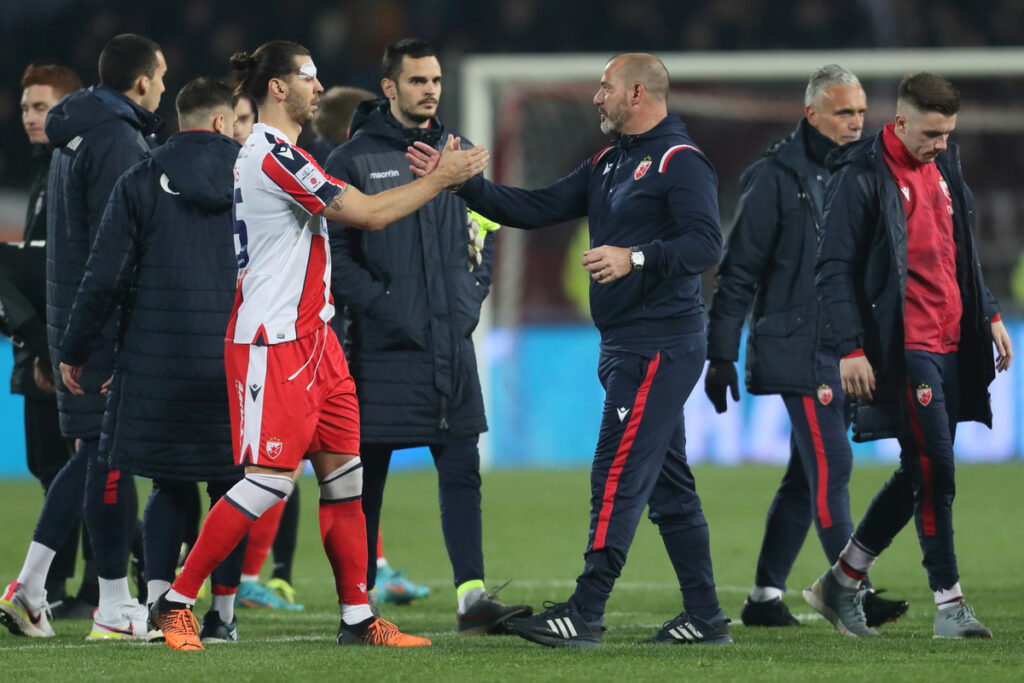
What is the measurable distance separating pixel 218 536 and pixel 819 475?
2.41 metres

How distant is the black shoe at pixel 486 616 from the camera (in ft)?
18.8

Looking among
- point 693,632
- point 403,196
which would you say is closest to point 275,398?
point 403,196

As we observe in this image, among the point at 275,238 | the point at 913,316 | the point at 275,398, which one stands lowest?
the point at 275,398

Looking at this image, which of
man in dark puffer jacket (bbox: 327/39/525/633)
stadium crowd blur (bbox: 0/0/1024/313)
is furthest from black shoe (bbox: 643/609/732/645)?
stadium crowd blur (bbox: 0/0/1024/313)

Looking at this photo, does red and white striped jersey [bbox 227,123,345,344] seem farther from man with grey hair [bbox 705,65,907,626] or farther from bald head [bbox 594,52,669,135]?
man with grey hair [bbox 705,65,907,626]

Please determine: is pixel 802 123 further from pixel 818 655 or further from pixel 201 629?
pixel 201 629

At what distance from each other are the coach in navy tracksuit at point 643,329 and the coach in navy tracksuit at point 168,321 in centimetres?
93

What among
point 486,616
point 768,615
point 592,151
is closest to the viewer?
point 486,616

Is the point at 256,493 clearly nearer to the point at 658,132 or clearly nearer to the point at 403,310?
the point at 403,310

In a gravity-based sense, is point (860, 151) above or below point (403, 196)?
above

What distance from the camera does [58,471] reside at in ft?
21.9

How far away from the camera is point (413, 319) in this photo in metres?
5.97

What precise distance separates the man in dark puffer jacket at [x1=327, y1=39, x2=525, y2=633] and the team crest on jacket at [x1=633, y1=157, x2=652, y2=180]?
0.99 metres

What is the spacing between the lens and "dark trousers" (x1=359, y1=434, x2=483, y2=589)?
588 cm
